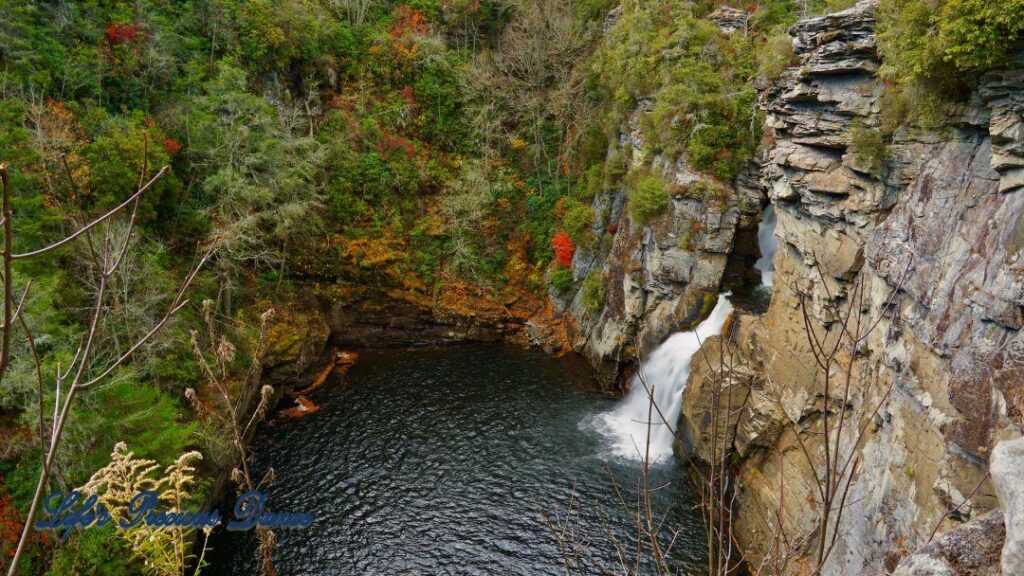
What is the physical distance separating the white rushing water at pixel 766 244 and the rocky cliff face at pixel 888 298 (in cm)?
484

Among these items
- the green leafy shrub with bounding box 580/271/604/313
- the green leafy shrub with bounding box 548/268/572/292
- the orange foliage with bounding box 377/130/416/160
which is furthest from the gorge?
the green leafy shrub with bounding box 580/271/604/313

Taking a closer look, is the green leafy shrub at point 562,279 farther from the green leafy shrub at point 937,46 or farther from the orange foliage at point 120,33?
the orange foliage at point 120,33

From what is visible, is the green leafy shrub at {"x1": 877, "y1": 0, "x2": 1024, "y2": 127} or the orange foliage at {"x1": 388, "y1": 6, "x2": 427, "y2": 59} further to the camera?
the orange foliage at {"x1": 388, "y1": 6, "x2": 427, "y2": 59}

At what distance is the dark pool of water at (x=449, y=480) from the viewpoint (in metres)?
17.0

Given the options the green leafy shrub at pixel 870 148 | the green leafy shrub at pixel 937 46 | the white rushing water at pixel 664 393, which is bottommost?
the white rushing water at pixel 664 393

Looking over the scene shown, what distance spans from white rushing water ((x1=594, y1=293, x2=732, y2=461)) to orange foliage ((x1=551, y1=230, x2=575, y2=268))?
973 cm

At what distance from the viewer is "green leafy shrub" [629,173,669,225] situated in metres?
24.6

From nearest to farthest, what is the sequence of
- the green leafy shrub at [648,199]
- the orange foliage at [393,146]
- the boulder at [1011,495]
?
the boulder at [1011,495]
the green leafy shrub at [648,199]
the orange foliage at [393,146]

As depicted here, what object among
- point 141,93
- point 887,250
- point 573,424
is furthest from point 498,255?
point 887,250

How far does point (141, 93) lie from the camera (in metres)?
25.7

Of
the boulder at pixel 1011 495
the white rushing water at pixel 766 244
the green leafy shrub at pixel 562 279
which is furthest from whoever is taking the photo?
the green leafy shrub at pixel 562 279

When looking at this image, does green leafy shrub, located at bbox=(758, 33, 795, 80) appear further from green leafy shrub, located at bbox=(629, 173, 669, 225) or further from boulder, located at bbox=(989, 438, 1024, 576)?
boulder, located at bbox=(989, 438, 1024, 576)

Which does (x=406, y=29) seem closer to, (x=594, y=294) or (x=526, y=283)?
(x=526, y=283)

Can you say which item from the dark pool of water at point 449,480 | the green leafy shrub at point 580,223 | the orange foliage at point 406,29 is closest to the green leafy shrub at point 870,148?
the dark pool of water at point 449,480
